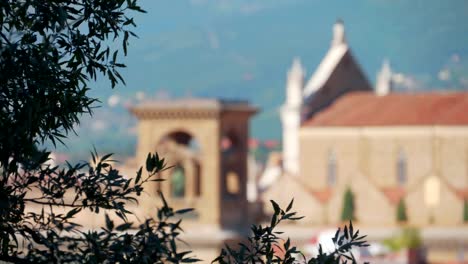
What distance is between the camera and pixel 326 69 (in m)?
76.1

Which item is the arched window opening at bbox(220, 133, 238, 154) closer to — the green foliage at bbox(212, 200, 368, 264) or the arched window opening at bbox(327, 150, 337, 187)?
the arched window opening at bbox(327, 150, 337, 187)

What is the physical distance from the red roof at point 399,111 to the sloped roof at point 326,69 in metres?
2.25

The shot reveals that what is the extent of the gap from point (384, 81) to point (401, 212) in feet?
49.4

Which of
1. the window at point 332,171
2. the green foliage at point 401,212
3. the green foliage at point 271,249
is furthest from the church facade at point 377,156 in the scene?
the green foliage at point 271,249

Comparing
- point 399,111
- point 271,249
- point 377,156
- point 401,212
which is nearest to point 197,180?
point 401,212

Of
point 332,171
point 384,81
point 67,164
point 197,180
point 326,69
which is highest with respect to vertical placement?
point 326,69

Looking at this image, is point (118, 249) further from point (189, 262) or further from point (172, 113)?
point (172, 113)

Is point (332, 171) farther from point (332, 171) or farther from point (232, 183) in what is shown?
point (232, 183)

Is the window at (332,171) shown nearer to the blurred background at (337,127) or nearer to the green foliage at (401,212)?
the blurred background at (337,127)

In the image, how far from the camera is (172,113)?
198ft

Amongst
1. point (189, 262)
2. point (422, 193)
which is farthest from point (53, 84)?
point (422, 193)

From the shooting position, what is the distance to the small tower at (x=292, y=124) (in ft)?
233

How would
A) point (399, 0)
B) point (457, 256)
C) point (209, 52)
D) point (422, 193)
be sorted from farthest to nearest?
point (209, 52)
point (399, 0)
point (422, 193)
point (457, 256)

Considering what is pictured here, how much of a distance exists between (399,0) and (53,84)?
6498 cm
